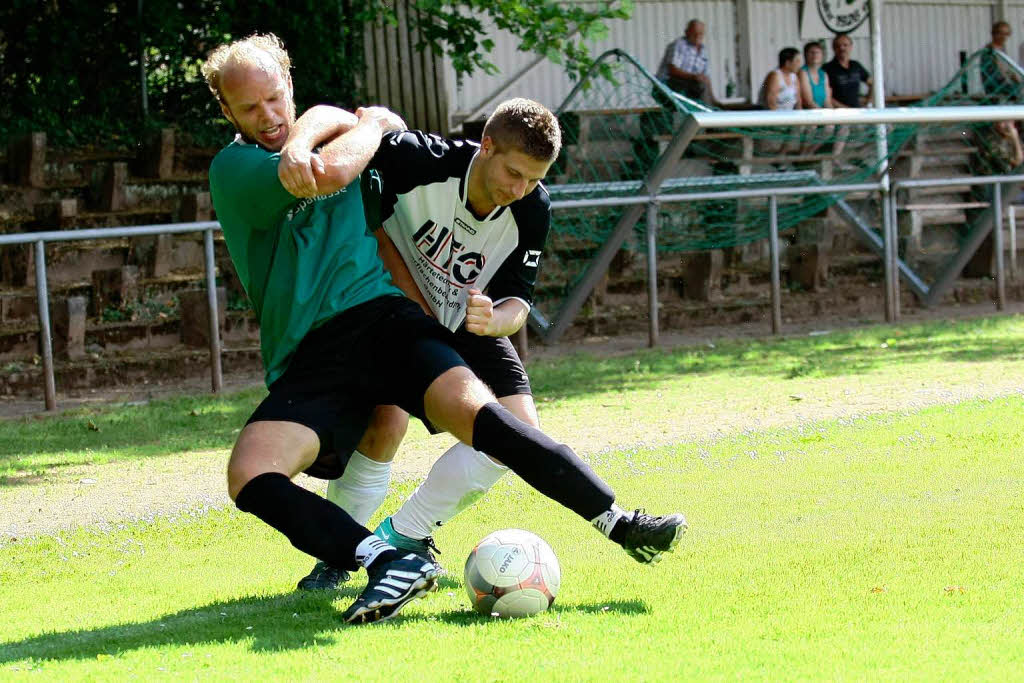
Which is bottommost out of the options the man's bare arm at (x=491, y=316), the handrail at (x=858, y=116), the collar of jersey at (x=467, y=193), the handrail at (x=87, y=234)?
the man's bare arm at (x=491, y=316)

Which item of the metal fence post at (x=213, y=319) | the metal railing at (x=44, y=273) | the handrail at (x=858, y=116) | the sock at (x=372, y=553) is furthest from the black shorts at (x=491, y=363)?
the handrail at (x=858, y=116)

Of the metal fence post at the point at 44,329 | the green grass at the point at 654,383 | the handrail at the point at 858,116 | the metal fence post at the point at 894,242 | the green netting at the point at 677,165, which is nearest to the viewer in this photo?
the green grass at the point at 654,383

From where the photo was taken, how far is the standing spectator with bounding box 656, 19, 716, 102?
16.6 metres

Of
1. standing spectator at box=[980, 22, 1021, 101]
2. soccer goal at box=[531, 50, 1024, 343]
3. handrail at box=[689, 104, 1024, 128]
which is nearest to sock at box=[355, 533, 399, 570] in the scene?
soccer goal at box=[531, 50, 1024, 343]

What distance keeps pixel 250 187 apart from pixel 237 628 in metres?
1.45

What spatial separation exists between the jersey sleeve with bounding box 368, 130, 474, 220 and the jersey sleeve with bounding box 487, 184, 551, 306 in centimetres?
32

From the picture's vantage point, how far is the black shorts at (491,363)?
5512 mm

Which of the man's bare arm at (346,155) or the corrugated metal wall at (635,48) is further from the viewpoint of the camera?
the corrugated metal wall at (635,48)

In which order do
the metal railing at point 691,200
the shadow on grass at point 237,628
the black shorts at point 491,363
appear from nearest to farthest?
the shadow on grass at point 237,628
the black shorts at point 491,363
the metal railing at point 691,200

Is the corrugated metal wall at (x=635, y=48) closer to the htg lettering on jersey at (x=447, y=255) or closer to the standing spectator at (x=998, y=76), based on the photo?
the standing spectator at (x=998, y=76)

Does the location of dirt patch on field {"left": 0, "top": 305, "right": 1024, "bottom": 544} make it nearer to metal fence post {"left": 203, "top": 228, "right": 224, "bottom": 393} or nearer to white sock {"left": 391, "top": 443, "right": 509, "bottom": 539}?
metal fence post {"left": 203, "top": 228, "right": 224, "bottom": 393}

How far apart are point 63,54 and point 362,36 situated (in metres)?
3.42

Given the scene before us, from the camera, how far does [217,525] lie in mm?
6852

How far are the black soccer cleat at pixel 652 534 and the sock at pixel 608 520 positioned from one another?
3 centimetres
